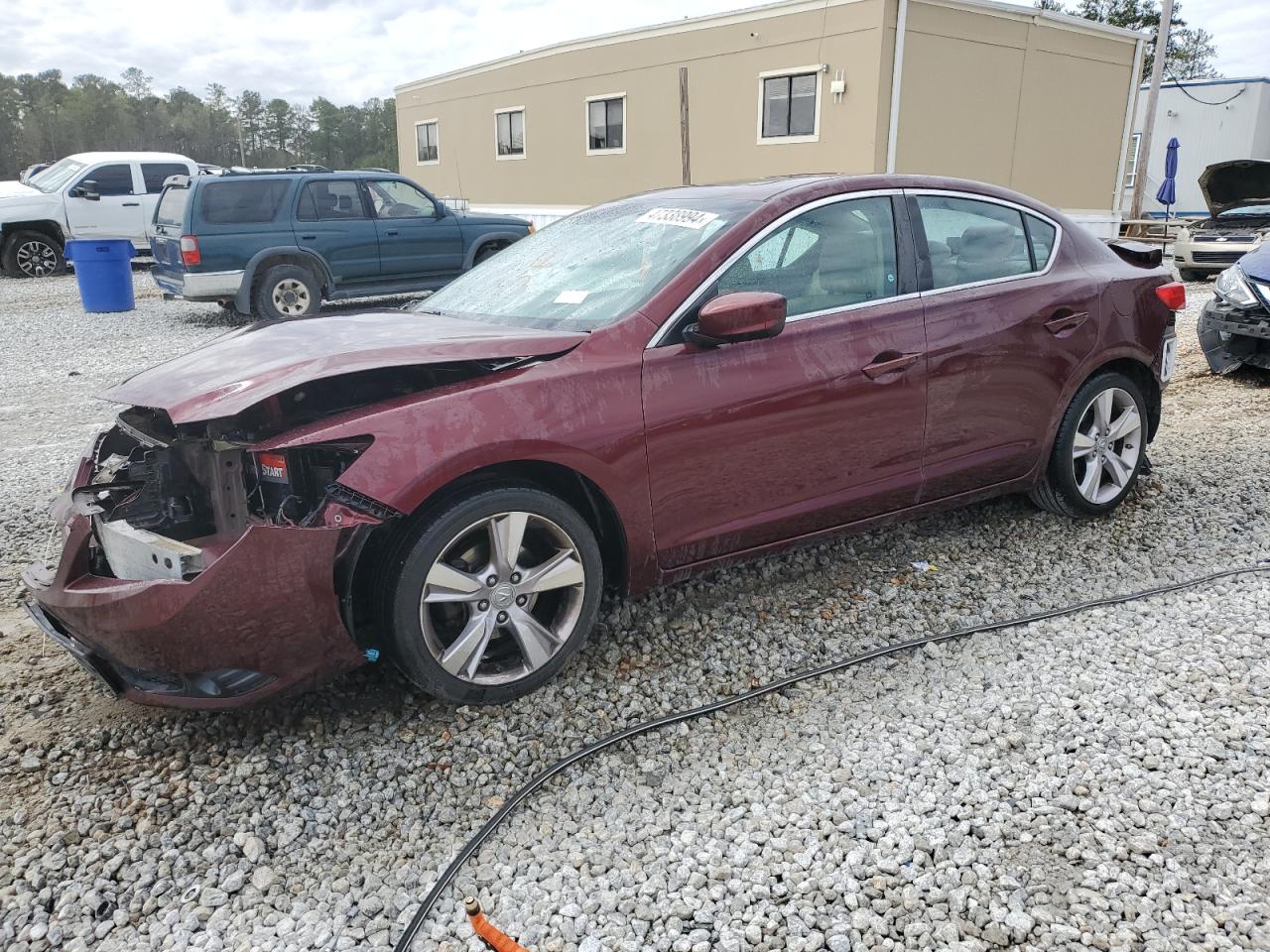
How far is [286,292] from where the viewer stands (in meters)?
11.2

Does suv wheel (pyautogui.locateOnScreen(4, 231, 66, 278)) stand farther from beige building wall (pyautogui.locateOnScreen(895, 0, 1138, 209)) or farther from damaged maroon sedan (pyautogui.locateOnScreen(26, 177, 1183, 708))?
damaged maroon sedan (pyautogui.locateOnScreen(26, 177, 1183, 708))

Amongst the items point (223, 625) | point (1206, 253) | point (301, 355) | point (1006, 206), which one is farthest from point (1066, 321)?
point (1206, 253)

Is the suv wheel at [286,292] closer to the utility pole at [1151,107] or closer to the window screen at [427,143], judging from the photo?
the window screen at [427,143]

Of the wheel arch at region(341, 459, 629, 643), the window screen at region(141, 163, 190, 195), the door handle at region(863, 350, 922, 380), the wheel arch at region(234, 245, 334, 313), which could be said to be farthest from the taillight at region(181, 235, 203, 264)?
the door handle at region(863, 350, 922, 380)

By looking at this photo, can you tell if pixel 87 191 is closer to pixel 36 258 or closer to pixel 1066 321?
pixel 36 258

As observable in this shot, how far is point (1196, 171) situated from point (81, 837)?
93.8ft

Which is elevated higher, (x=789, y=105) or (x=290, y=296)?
(x=789, y=105)

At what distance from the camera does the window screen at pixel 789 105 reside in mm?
16766

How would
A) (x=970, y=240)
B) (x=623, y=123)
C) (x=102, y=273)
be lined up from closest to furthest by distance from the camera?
(x=970, y=240)
(x=102, y=273)
(x=623, y=123)

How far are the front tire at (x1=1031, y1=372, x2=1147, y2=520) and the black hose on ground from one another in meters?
0.65

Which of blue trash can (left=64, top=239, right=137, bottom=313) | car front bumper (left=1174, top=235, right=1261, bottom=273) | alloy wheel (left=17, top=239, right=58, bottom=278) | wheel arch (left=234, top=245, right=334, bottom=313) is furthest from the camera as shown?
alloy wheel (left=17, top=239, right=58, bottom=278)

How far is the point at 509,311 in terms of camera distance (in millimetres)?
3566

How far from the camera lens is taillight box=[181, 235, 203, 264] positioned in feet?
35.2

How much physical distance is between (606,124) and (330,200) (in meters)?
10.00
